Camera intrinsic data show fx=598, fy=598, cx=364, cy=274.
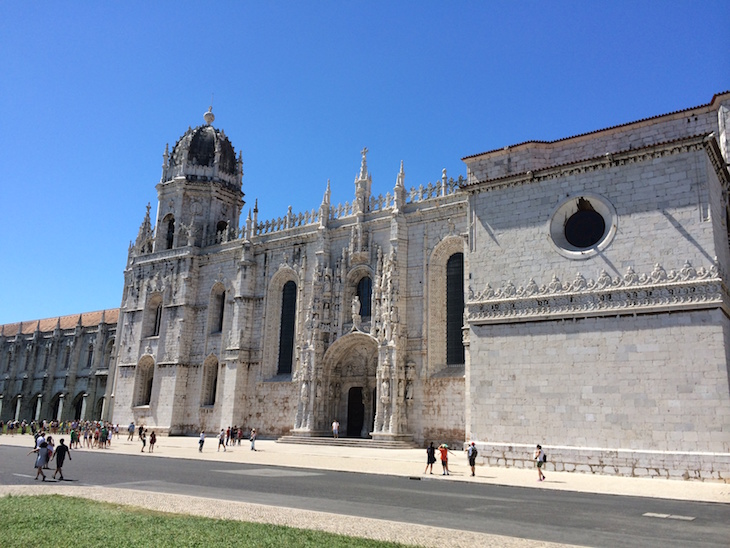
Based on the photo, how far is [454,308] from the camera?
2916 centimetres

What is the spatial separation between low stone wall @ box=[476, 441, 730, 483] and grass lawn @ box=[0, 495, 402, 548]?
492 inches

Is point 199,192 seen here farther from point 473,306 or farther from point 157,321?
point 473,306

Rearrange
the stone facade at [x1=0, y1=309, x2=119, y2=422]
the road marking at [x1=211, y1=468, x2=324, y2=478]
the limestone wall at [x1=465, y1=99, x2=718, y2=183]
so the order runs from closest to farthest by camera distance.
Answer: the road marking at [x1=211, y1=468, x2=324, y2=478]
the limestone wall at [x1=465, y1=99, x2=718, y2=183]
the stone facade at [x1=0, y1=309, x2=119, y2=422]

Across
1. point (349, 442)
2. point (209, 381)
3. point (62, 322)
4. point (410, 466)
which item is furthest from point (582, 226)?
point (62, 322)

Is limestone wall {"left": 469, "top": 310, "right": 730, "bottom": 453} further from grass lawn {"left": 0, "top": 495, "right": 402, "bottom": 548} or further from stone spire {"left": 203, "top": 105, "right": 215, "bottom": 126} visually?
stone spire {"left": 203, "top": 105, "right": 215, "bottom": 126}

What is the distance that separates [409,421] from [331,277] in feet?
29.5

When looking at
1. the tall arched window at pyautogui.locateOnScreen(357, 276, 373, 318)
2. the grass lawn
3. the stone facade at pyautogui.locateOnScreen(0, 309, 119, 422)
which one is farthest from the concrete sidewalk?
the stone facade at pyautogui.locateOnScreen(0, 309, 119, 422)

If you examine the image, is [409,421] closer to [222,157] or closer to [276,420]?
[276,420]

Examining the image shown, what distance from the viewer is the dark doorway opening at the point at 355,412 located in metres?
31.9

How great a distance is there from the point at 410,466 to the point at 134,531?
14126mm

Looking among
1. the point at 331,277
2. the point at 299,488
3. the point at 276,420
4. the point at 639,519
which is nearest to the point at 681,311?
the point at 639,519

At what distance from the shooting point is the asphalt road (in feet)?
30.5

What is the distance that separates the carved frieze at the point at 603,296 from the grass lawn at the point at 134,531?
13.7 meters

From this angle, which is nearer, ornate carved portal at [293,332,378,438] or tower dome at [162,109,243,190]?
ornate carved portal at [293,332,378,438]
